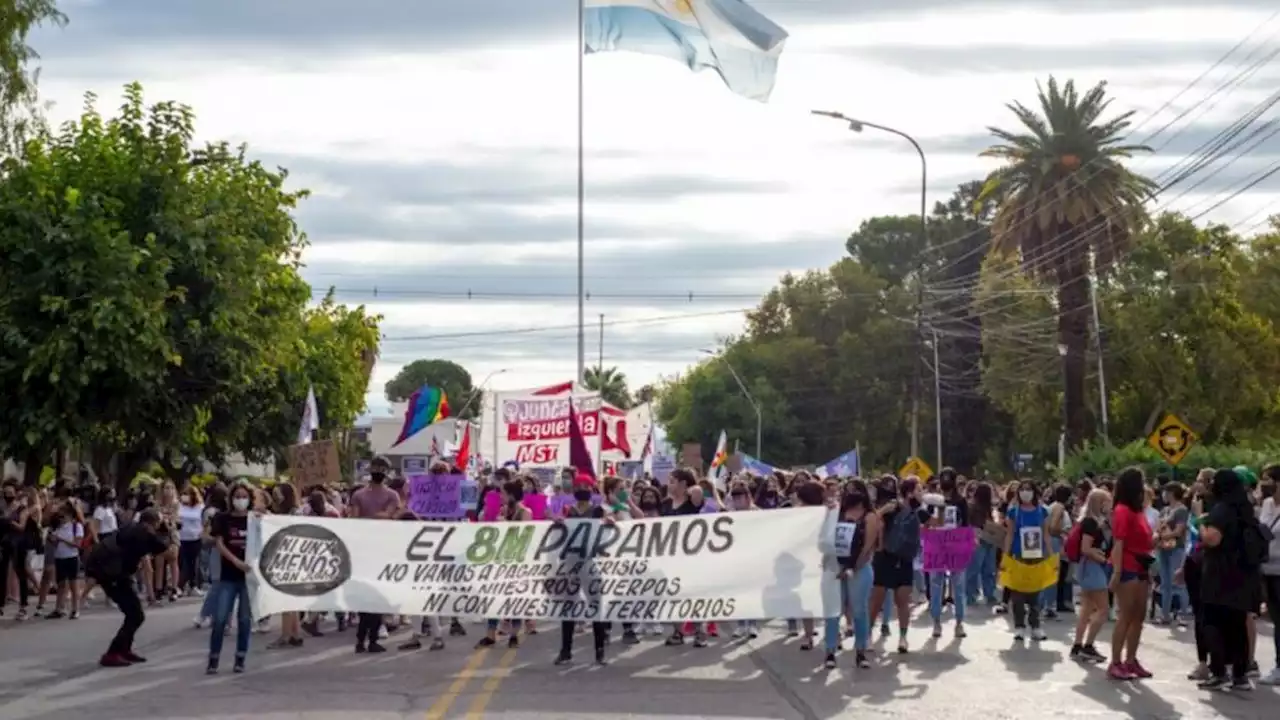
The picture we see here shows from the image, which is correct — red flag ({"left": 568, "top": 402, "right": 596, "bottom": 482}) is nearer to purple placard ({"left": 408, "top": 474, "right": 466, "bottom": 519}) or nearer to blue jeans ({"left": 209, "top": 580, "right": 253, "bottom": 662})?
purple placard ({"left": 408, "top": 474, "right": 466, "bottom": 519})

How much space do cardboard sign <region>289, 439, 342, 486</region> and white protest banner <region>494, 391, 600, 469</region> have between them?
7.59m

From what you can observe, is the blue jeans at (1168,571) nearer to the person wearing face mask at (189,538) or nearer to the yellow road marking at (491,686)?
the yellow road marking at (491,686)

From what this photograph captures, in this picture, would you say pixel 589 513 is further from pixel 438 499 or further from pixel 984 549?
pixel 984 549

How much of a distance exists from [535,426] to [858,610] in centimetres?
2067

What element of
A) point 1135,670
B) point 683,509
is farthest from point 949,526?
point 1135,670

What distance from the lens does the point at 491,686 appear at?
53.3 ft

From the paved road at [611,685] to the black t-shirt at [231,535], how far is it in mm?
954

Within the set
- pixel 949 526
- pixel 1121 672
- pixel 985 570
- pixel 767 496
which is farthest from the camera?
pixel 985 570

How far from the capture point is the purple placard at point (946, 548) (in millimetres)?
21788

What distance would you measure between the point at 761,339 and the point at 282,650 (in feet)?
296

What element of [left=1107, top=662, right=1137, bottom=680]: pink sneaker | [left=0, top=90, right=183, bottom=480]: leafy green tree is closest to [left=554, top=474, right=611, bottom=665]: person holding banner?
[left=1107, top=662, right=1137, bottom=680]: pink sneaker

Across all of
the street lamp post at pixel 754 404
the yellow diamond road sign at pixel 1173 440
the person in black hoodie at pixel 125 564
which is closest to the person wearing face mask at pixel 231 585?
the person in black hoodie at pixel 125 564

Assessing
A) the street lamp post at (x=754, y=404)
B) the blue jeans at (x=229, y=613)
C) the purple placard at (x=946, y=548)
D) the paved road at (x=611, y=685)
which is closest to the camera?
the paved road at (x=611, y=685)

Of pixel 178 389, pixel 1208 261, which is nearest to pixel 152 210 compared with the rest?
pixel 178 389
